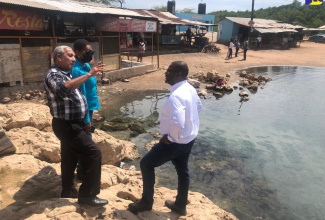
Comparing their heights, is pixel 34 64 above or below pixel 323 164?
above

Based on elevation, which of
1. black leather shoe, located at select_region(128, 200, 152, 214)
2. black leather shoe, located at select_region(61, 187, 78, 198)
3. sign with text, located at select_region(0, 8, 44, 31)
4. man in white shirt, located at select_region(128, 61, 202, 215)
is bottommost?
black leather shoe, located at select_region(128, 200, 152, 214)

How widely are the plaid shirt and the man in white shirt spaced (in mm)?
886

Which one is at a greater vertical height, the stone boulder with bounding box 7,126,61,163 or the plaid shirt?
the plaid shirt

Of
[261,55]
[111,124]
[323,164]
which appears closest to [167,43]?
[261,55]

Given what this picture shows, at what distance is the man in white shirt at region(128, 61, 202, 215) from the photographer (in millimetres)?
2953

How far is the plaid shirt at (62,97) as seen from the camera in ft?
9.11

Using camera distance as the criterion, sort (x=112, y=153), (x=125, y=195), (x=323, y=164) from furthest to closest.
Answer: (x=323, y=164) → (x=112, y=153) → (x=125, y=195)

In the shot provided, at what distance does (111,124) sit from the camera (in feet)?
28.4

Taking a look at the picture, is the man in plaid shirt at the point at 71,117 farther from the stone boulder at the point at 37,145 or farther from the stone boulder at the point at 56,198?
the stone boulder at the point at 37,145

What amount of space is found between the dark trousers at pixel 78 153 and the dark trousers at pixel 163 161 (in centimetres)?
54

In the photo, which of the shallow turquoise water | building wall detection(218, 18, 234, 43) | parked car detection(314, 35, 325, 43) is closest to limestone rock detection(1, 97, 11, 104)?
the shallow turquoise water

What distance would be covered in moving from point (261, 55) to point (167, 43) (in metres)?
9.90

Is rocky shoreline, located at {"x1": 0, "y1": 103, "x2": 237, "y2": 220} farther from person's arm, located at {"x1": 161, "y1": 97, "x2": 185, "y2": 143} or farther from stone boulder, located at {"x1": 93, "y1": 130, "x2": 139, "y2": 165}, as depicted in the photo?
person's arm, located at {"x1": 161, "y1": 97, "x2": 185, "y2": 143}

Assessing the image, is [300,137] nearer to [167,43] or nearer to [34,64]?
[34,64]
